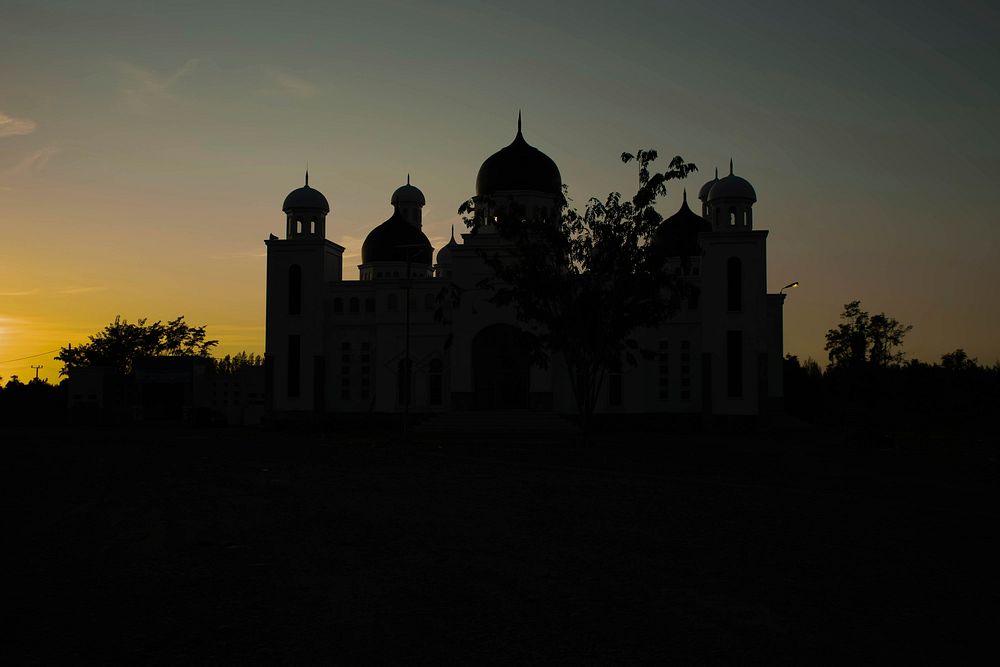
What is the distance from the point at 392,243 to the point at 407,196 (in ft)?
19.5

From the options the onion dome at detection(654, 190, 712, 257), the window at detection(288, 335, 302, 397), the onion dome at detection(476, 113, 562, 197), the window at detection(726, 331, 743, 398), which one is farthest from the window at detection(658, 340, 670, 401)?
the window at detection(288, 335, 302, 397)

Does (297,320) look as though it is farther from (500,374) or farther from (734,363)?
(734,363)

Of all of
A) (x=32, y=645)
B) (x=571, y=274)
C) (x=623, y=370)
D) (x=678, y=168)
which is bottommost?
(x=32, y=645)

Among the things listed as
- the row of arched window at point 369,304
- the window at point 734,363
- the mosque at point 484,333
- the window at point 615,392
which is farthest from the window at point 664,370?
the row of arched window at point 369,304

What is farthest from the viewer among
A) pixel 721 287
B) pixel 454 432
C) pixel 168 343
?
pixel 168 343

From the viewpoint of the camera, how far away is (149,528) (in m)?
13.3

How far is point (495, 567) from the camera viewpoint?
411 inches

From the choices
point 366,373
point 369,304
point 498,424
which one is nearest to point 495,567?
point 498,424

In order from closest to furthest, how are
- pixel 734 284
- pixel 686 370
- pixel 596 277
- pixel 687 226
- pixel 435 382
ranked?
pixel 596 277
pixel 734 284
pixel 686 370
pixel 435 382
pixel 687 226

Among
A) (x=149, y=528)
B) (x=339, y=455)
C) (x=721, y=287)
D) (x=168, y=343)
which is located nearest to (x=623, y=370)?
(x=721, y=287)

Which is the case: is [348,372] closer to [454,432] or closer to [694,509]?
[454,432]

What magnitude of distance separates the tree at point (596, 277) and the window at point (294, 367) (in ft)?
63.1

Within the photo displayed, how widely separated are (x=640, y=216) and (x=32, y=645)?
29.0m

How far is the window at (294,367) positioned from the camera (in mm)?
51062
